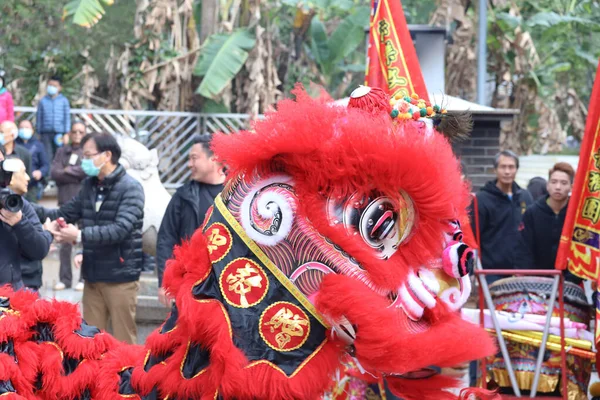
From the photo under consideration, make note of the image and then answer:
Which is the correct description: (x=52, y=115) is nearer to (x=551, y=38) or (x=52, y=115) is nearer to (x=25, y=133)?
(x=25, y=133)

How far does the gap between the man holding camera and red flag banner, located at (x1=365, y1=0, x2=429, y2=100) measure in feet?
7.38

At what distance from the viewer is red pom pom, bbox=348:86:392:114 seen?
287 centimetres

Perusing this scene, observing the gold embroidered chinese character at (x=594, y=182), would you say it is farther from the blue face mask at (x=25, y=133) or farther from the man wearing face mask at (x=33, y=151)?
the blue face mask at (x=25, y=133)

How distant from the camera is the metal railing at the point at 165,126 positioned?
40.1 feet

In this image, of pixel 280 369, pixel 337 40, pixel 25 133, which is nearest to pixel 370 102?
pixel 280 369

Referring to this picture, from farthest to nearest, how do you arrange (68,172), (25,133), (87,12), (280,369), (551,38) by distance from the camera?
(551,38)
(87,12)
(25,133)
(68,172)
(280,369)

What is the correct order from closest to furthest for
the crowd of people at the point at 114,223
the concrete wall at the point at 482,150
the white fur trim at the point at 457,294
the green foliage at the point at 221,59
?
1. the white fur trim at the point at 457,294
2. the crowd of people at the point at 114,223
3. the concrete wall at the point at 482,150
4. the green foliage at the point at 221,59

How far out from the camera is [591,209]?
15.4 feet

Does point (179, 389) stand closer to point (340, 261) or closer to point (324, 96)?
point (340, 261)

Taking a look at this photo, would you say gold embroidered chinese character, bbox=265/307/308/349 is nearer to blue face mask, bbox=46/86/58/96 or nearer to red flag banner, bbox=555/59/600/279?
red flag banner, bbox=555/59/600/279

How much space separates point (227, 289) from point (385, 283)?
499mm

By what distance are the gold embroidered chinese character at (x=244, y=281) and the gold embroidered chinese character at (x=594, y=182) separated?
2.58 m

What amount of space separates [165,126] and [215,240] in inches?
383

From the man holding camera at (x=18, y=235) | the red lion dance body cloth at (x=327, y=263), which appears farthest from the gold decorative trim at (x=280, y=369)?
the man holding camera at (x=18, y=235)
